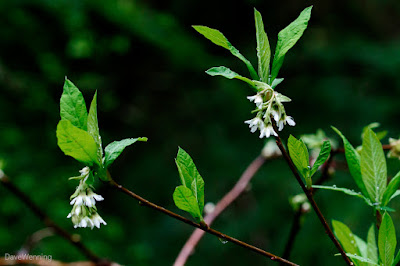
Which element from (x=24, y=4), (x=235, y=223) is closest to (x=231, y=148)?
(x=235, y=223)

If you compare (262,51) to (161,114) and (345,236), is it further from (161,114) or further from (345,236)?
(161,114)

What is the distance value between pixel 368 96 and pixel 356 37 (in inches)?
23.4

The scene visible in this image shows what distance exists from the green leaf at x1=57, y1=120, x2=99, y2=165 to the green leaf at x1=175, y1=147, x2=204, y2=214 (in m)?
0.12

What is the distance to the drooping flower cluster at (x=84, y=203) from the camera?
59 centimetres

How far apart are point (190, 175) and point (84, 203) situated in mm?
164

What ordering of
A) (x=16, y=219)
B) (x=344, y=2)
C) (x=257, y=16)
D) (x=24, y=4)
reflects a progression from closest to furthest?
(x=257, y=16) < (x=16, y=219) < (x=24, y=4) < (x=344, y=2)

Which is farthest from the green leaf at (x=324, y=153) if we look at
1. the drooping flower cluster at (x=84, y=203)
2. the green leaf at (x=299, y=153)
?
the drooping flower cluster at (x=84, y=203)

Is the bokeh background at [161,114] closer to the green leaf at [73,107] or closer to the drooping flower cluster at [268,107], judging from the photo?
the drooping flower cluster at [268,107]

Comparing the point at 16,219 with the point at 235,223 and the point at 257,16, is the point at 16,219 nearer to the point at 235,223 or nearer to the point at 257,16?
the point at 235,223

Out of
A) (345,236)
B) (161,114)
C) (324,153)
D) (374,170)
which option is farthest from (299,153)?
(161,114)

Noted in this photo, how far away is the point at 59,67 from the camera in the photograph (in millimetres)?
2500

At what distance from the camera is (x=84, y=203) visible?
61cm

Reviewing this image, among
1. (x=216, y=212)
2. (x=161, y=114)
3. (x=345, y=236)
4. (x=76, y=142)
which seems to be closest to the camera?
(x=76, y=142)

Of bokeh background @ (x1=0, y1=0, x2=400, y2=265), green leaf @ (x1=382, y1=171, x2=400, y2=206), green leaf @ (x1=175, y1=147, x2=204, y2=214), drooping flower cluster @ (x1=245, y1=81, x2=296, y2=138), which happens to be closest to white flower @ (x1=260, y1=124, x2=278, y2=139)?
drooping flower cluster @ (x1=245, y1=81, x2=296, y2=138)
